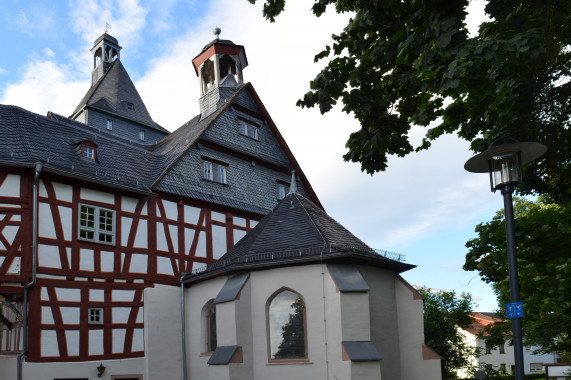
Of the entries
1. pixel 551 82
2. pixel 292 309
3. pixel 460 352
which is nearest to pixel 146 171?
pixel 292 309

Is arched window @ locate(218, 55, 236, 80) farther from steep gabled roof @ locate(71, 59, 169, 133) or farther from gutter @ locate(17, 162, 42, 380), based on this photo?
gutter @ locate(17, 162, 42, 380)

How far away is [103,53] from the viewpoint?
40406mm

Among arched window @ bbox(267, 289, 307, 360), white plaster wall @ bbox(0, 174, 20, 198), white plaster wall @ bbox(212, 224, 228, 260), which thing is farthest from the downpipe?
white plaster wall @ bbox(0, 174, 20, 198)

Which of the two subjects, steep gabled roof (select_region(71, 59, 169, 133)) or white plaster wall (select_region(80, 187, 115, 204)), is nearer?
white plaster wall (select_region(80, 187, 115, 204))

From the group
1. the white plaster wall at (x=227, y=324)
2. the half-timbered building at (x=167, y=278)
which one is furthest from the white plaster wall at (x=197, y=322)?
the white plaster wall at (x=227, y=324)

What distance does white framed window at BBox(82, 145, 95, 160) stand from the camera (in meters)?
18.0

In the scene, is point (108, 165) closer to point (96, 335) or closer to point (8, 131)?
point (8, 131)

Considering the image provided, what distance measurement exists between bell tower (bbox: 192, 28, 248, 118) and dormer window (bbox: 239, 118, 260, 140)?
2.65m

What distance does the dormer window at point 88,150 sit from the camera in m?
18.0

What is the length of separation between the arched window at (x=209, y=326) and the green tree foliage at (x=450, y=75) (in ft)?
33.1

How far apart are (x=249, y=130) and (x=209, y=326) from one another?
910 centimetres

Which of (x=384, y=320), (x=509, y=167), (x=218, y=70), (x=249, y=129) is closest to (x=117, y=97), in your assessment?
(x=218, y=70)

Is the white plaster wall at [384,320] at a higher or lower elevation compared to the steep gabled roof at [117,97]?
lower

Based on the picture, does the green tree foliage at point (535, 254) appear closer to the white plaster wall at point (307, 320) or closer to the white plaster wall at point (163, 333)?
the white plaster wall at point (307, 320)
